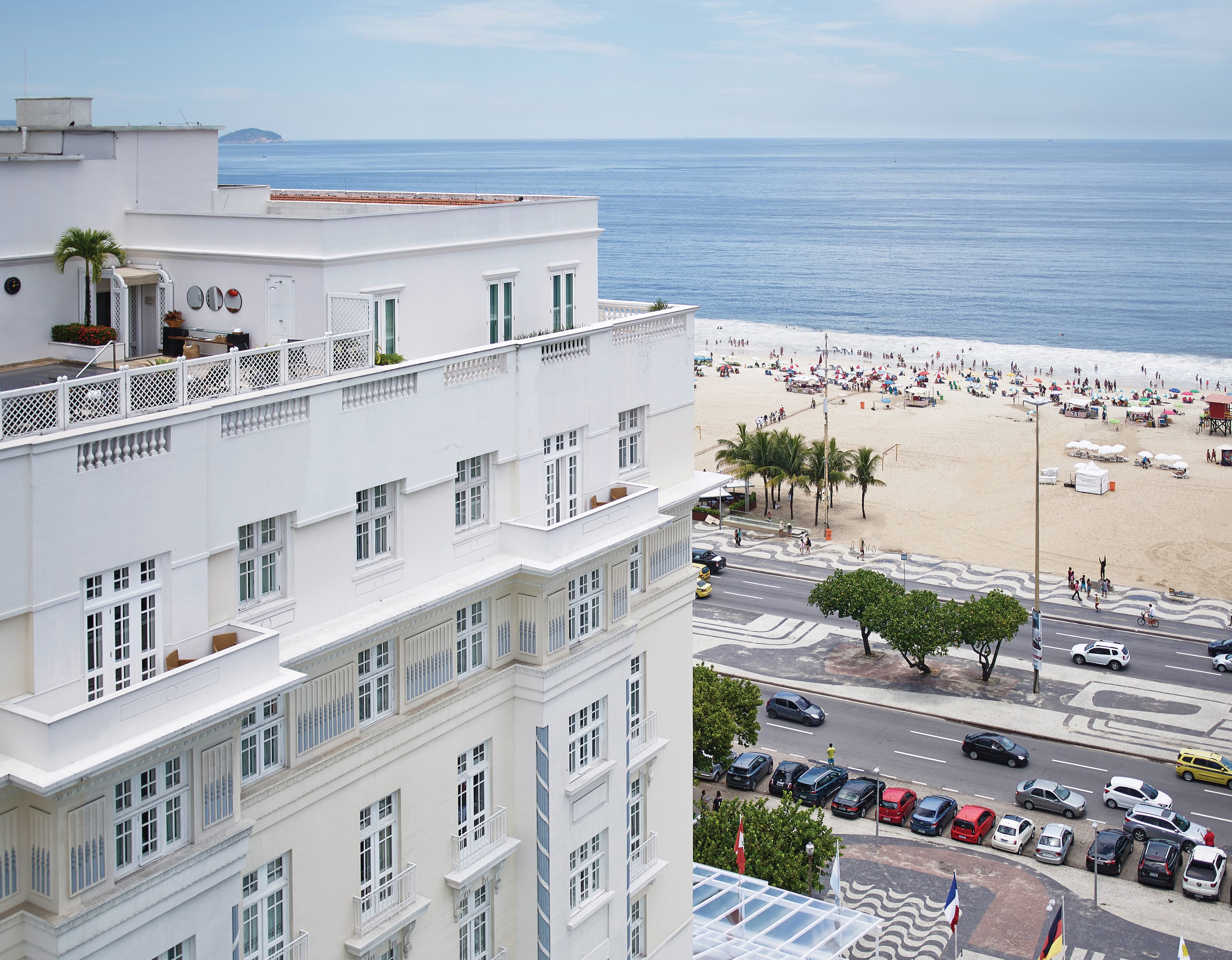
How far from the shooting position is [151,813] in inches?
691

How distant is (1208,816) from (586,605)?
31966 mm

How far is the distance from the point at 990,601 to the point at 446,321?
38.3m

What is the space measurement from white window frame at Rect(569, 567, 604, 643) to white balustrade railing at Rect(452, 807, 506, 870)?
3669 mm

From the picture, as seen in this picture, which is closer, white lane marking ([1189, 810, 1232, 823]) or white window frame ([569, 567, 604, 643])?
white window frame ([569, 567, 604, 643])

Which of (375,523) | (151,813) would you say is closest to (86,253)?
(375,523)

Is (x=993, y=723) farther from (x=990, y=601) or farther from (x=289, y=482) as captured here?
(x=289, y=482)

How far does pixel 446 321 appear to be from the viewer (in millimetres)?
26734

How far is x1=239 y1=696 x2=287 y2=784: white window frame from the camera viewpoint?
19.4 metres

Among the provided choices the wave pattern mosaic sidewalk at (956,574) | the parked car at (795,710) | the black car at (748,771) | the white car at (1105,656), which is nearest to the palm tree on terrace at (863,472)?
the wave pattern mosaic sidewalk at (956,574)

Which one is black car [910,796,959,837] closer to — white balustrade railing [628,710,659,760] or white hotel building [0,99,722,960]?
white hotel building [0,99,722,960]

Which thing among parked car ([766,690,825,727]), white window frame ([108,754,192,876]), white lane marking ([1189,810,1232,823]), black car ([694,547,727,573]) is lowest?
white lane marking ([1189,810,1232,823])

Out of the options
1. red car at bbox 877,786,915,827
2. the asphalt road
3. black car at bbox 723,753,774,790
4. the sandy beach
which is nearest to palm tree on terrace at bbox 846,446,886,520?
the sandy beach

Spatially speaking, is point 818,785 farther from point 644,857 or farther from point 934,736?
point 644,857

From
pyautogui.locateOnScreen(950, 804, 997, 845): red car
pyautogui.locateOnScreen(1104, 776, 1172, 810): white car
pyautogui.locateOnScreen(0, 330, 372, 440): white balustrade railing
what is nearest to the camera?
pyautogui.locateOnScreen(0, 330, 372, 440): white balustrade railing
